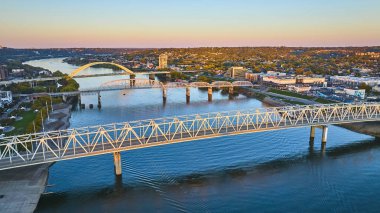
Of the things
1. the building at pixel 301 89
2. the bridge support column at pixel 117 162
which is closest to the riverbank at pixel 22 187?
the bridge support column at pixel 117 162

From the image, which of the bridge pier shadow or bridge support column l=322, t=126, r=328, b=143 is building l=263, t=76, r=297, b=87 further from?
the bridge pier shadow

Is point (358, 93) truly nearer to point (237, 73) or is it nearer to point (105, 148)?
point (237, 73)

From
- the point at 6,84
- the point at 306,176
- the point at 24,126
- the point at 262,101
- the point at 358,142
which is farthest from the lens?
the point at 6,84

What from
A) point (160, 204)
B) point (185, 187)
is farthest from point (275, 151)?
point (160, 204)

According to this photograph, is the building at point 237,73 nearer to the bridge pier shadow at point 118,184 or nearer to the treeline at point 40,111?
the treeline at point 40,111

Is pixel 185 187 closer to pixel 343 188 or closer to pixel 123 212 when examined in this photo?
pixel 123 212
